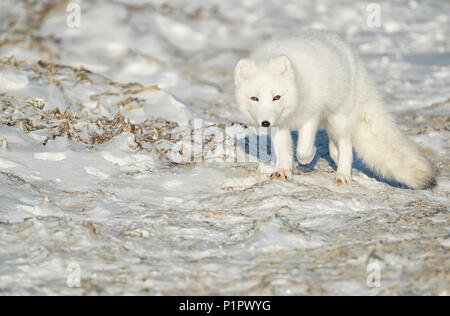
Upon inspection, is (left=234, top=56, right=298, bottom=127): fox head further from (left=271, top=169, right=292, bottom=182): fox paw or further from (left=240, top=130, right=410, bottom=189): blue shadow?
(left=240, top=130, right=410, bottom=189): blue shadow

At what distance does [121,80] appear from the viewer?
7355 mm

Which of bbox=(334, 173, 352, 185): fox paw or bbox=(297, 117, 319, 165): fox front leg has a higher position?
bbox=(297, 117, 319, 165): fox front leg

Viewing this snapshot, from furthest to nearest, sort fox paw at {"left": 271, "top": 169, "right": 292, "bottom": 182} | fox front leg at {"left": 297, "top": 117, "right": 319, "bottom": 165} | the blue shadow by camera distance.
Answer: the blue shadow, fox front leg at {"left": 297, "top": 117, "right": 319, "bottom": 165}, fox paw at {"left": 271, "top": 169, "right": 292, "bottom": 182}

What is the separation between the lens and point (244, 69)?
13.3 feet

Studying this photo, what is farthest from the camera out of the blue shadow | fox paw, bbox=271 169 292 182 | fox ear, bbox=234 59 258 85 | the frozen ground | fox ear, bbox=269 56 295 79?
the blue shadow

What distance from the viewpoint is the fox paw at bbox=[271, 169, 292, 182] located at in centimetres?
418

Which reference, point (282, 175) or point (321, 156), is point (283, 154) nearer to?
point (282, 175)

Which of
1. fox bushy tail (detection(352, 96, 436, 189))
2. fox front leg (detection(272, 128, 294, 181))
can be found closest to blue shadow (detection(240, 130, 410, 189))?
fox bushy tail (detection(352, 96, 436, 189))

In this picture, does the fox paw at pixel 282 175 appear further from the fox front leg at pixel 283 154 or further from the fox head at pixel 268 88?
the fox head at pixel 268 88

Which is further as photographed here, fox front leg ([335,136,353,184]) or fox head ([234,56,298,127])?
fox front leg ([335,136,353,184])

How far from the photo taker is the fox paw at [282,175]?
13.7ft

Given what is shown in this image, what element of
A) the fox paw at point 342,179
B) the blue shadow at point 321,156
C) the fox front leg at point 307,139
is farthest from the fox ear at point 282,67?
the blue shadow at point 321,156

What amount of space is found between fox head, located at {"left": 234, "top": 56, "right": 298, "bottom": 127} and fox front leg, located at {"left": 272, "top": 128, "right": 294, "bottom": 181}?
0.40 m
